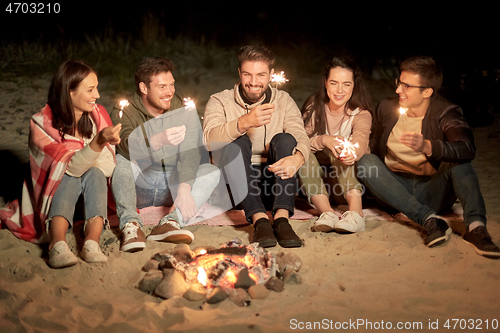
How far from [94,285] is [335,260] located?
1516mm

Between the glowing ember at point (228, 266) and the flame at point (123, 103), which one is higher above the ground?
the flame at point (123, 103)

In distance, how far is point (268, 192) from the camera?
360cm

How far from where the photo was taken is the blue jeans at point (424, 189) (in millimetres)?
2996

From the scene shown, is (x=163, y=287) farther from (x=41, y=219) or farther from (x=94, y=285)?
(x=41, y=219)

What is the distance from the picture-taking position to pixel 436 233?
2977 millimetres

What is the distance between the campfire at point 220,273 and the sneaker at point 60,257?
0.45 m

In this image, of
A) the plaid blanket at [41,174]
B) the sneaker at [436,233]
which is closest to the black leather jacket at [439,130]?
the sneaker at [436,233]

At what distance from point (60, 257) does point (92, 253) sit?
187 millimetres

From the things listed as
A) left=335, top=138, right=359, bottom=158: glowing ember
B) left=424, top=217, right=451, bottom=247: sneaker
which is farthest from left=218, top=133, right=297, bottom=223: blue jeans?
left=424, top=217, right=451, bottom=247: sneaker

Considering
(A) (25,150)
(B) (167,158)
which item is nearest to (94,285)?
(B) (167,158)

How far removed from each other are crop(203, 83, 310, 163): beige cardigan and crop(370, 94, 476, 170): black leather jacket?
2.06 feet

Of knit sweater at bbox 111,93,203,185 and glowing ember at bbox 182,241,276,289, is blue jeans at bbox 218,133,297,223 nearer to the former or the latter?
knit sweater at bbox 111,93,203,185

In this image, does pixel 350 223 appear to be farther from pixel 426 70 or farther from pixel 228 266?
pixel 426 70

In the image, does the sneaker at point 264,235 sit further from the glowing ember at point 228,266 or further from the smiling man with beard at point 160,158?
the smiling man with beard at point 160,158
